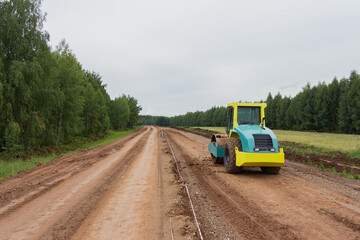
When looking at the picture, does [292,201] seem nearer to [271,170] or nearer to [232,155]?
[232,155]

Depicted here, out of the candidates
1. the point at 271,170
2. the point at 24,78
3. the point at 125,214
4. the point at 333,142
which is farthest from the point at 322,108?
the point at 125,214

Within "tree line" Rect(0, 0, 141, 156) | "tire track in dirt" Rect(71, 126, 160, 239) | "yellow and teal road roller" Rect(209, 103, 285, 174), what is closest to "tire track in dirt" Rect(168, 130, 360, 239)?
"yellow and teal road roller" Rect(209, 103, 285, 174)

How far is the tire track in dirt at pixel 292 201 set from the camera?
398 centimetres

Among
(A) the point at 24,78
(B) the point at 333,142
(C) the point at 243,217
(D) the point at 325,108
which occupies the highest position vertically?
(D) the point at 325,108

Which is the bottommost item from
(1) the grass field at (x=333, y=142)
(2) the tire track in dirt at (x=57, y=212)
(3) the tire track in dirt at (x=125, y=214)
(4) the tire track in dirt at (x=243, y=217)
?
(2) the tire track in dirt at (x=57, y=212)

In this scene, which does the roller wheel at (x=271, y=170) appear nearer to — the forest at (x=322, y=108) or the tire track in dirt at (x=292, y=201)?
the tire track in dirt at (x=292, y=201)

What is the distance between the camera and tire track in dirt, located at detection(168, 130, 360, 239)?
13.0 ft

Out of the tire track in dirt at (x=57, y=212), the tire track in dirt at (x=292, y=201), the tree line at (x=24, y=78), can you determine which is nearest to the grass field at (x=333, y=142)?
the tire track in dirt at (x=292, y=201)

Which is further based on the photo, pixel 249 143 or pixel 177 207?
pixel 249 143

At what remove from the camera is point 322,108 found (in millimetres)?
54375

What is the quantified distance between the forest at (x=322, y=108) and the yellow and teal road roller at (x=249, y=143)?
98.2 feet

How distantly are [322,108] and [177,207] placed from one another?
199 feet

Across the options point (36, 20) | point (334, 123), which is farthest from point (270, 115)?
point (36, 20)

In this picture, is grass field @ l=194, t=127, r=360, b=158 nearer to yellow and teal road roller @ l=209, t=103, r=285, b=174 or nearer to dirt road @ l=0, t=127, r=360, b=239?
yellow and teal road roller @ l=209, t=103, r=285, b=174
